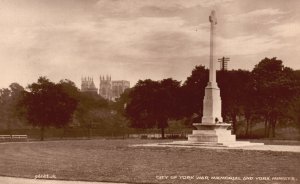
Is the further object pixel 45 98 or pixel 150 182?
pixel 45 98

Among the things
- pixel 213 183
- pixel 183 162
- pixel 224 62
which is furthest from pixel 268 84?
pixel 213 183

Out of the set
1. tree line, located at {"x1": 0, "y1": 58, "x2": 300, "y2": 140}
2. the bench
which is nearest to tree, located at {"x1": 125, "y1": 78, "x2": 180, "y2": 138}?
tree line, located at {"x1": 0, "y1": 58, "x2": 300, "y2": 140}

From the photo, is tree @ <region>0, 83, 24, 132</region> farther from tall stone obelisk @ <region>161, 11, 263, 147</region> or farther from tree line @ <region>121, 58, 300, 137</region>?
tall stone obelisk @ <region>161, 11, 263, 147</region>

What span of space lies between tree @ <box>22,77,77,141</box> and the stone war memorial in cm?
1938

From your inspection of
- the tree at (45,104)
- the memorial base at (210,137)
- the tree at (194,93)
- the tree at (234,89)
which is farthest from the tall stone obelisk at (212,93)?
the tree at (45,104)

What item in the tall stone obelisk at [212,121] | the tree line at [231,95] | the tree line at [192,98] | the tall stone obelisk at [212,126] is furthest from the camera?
the tree line at [231,95]

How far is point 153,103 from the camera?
177ft

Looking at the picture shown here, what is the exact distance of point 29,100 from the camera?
50.1 m

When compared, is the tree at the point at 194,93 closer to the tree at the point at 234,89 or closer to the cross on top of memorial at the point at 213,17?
the tree at the point at 234,89

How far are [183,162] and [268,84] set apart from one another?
33887mm

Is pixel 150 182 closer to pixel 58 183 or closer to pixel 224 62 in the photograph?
pixel 58 183

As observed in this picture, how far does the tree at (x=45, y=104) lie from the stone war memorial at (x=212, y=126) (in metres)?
19.4

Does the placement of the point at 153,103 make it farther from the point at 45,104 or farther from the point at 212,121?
the point at 212,121

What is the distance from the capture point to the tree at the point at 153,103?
53844 mm
